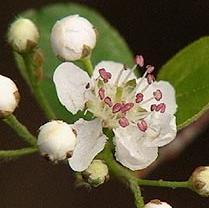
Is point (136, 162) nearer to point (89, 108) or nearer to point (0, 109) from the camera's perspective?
point (89, 108)

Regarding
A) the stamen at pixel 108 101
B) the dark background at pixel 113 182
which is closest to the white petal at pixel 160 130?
the stamen at pixel 108 101

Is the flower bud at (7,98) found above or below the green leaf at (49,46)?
above

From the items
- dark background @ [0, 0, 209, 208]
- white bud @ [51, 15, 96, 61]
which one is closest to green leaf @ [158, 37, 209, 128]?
white bud @ [51, 15, 96, 61]

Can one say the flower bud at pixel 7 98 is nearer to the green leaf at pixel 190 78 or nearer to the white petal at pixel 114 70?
the white petal at pixel 114 70

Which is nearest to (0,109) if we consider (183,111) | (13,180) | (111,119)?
(111,119)

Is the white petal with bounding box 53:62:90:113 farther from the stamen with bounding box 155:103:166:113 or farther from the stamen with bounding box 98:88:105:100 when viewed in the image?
the stamen with bounding box 155:103:166:113
